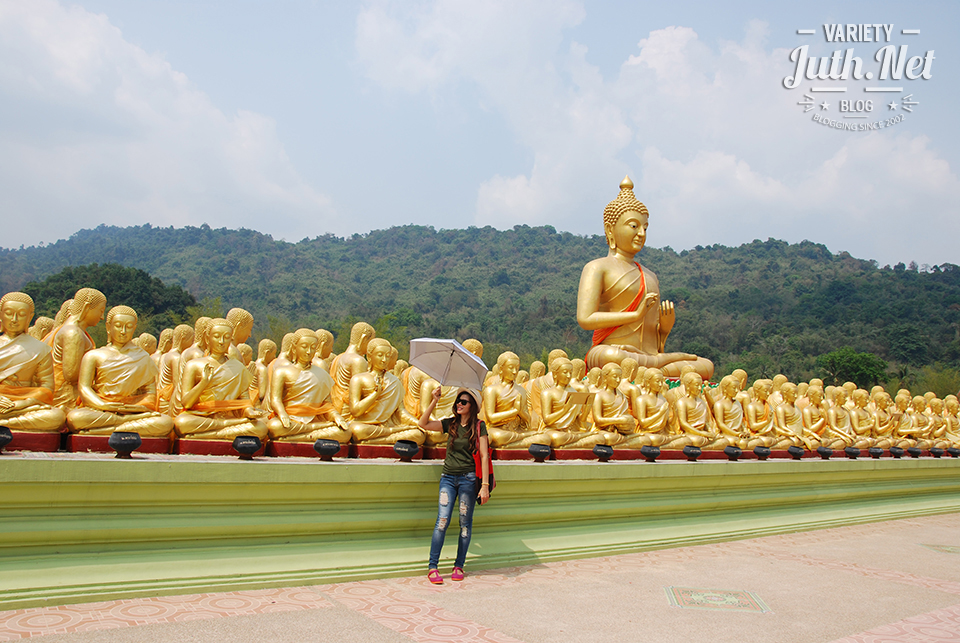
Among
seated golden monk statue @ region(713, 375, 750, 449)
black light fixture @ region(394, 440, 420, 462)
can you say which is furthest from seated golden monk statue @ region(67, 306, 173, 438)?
seated golden monk statue @ region(713, 375, 750, 449)

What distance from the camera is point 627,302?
541 inches

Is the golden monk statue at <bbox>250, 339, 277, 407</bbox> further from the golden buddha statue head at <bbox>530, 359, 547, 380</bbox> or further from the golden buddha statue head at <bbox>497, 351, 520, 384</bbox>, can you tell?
the golden buddha statue head at <bbox>530, 359, 547, 380</bbox>

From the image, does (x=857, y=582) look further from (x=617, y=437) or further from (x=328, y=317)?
(x=328, y=317)

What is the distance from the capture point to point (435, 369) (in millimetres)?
6270

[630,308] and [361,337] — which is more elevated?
[630,308]

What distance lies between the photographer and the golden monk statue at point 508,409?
24.4 feet

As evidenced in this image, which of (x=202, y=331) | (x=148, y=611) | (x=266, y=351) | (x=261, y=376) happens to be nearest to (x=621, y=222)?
(x=266, y=351)

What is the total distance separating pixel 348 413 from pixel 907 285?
239ft

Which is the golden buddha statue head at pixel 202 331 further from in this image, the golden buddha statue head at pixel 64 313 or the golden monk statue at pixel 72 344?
the golden buddha statue head at pixel 64 313

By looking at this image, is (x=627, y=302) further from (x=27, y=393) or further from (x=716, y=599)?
(x=27, y=393)

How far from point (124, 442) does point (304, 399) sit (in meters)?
1.75

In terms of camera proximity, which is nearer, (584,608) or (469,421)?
(584,608)

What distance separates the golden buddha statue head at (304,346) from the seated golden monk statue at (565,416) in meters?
2.71

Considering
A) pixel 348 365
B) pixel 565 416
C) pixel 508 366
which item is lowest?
pixel 565 416
